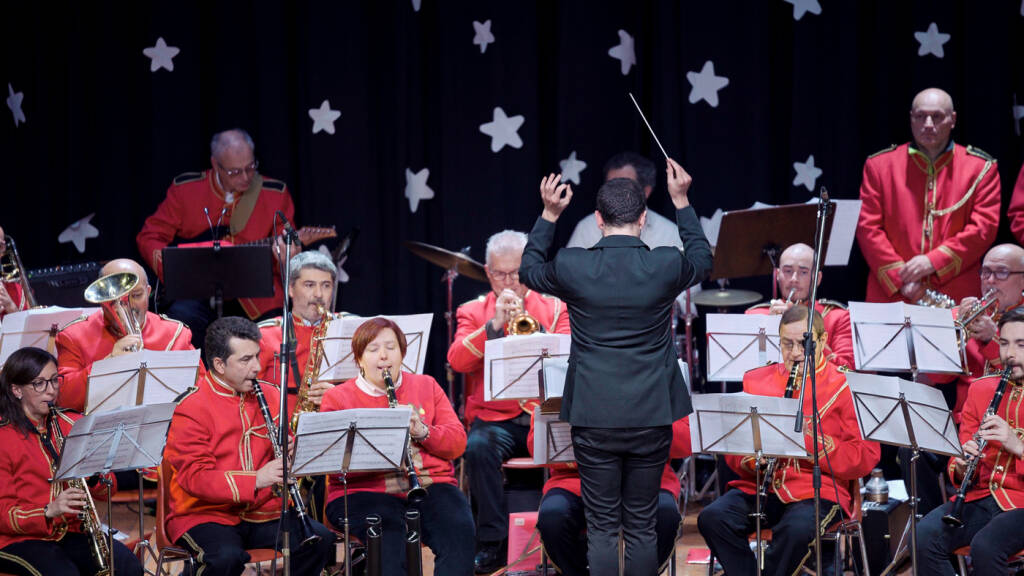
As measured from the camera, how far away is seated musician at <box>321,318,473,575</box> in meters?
4.87

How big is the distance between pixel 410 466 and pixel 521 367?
2.52ft

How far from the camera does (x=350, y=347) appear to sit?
5.57 meters

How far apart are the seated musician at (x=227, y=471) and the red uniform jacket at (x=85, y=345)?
112 cm

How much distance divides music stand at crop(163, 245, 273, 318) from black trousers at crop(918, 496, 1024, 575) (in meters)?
3.80

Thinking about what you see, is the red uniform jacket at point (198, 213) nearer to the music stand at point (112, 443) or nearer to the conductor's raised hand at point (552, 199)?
the music stand at point (112, 443)

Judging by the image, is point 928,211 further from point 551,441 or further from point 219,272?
point 219,272

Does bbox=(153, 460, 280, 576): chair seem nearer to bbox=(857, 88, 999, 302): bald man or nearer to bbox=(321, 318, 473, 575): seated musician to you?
bbox=(321, 318, 473, 575): seated musician

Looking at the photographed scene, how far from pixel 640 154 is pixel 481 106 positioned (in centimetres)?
115

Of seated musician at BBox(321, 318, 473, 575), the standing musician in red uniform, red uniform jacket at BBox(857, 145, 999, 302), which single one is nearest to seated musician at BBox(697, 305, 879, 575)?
seated musician at BBox(321, 318, 473, 575)

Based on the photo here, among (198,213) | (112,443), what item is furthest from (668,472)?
(198,213)

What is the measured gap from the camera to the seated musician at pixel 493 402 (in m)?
5.75

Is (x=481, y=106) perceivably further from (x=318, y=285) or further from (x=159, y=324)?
(x=159, y=324)

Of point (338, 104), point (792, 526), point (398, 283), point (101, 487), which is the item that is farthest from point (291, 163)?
point (792, 526)

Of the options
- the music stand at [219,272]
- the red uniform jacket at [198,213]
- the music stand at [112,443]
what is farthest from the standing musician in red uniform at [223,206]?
the music stand at [112,443]
